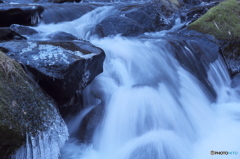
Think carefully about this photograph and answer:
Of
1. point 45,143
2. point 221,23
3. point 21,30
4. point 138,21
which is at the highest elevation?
point 221,23

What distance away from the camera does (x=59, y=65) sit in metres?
3.18

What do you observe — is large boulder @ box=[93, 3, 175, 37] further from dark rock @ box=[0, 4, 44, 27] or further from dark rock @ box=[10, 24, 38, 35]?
dark rock @ box=[0, 4, 44, 27]

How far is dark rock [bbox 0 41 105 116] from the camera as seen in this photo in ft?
10.4

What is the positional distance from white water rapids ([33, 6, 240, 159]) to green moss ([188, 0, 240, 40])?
4.37 ft

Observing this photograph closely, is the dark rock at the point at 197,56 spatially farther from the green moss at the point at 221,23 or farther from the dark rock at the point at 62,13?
the dark rock at the point at 62,13

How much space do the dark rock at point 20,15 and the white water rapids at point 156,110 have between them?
291 centimetres

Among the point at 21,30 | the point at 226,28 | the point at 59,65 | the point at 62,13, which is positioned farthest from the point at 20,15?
the point at 226,28

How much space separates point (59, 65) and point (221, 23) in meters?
5.72

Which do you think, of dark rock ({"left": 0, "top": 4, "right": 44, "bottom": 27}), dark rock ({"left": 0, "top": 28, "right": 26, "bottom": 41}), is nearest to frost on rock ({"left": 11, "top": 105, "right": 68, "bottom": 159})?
dark rock ({"left": 0, "top": 28, "right": 26, "bottom": 41})

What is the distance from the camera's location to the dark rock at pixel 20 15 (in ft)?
21.4

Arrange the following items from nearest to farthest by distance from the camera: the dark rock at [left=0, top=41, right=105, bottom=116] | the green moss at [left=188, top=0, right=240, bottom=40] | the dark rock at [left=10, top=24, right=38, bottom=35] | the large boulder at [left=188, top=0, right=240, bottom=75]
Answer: the dark rock at [left=0, top=41, right=105, bottom=116] → the dark rock at [left=10, top=24, right=38, bottom=35] → the large boulder at [left=188, top=0, right=240, bottom=75] → the green moss at [left=188, top=0, right=240, bottom=40]

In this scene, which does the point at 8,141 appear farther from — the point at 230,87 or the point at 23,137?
the point at 230,87

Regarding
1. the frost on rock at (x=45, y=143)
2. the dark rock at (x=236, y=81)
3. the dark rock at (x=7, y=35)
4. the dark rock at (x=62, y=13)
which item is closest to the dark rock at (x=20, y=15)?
the dark rock at (x=62, y=13)

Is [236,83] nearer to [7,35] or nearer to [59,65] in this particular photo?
[59,65]
